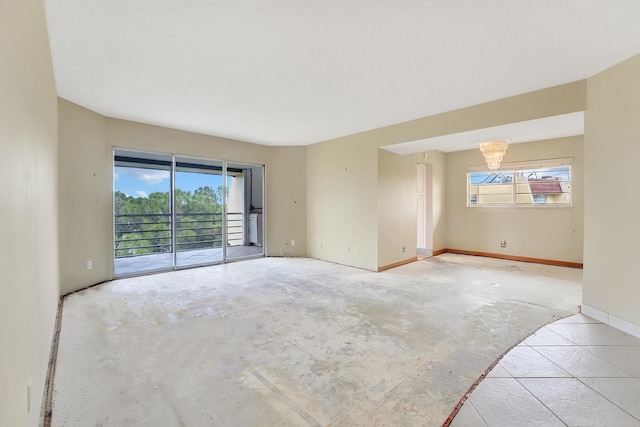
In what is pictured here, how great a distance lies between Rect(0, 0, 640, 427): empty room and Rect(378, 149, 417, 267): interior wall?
6 centimetres

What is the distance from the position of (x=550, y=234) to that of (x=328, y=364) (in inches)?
222

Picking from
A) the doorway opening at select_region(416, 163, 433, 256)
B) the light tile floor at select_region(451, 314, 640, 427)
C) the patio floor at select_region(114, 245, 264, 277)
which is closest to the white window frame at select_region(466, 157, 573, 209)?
the doorway opening at select_region(416, 163, 433, 256)

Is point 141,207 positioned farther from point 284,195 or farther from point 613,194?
point 613,194

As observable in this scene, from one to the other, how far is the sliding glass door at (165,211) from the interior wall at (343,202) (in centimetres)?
152

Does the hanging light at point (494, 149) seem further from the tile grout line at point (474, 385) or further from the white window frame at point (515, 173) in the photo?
the tile grout line at point (474, 385)

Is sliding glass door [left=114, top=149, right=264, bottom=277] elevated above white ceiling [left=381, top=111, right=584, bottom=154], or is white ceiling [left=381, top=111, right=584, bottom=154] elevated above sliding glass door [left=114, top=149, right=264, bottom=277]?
white ceiling [left=381, top=111, right=584, bottom=154]

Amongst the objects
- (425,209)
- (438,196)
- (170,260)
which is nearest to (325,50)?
(425,209)

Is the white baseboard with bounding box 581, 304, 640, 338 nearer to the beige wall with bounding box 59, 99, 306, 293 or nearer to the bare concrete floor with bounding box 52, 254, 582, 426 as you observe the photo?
the bare concrete floor with bounding box 52, 254, 582, 426

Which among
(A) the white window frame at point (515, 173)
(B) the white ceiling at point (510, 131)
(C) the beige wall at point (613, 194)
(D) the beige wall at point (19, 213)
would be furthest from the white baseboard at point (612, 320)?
(D) the beige wall at point (19, 213)

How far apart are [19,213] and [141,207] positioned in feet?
16.3

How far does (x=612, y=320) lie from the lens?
8.71 feet

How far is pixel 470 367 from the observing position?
2.04 m

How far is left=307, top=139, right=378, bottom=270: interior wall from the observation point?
199 inches

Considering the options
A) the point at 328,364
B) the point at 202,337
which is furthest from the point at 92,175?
the point at 328,364
